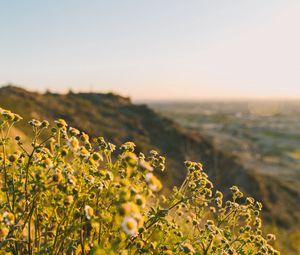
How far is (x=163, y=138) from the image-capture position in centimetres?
2630

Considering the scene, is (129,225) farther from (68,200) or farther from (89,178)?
(89,178)

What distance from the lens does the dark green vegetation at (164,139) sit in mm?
22156

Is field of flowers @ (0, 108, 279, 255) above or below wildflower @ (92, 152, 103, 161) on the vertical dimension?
below

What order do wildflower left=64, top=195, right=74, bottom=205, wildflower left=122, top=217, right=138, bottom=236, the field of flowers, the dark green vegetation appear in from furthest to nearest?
the dark green vegetation, wildflower left=64, top=195, right=74, bottom=205, the field of flowers, wildflower left=122, top=217, right=138, bottom=236

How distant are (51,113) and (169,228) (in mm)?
20018

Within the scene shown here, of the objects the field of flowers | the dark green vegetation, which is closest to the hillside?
the dark green vegetation

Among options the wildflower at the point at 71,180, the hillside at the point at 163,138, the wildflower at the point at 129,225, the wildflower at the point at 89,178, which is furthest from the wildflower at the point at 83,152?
the hillside at the point at 163,138

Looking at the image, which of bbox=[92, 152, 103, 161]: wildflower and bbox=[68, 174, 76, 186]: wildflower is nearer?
bbox=[68, 174, 76, 186]: wildflower

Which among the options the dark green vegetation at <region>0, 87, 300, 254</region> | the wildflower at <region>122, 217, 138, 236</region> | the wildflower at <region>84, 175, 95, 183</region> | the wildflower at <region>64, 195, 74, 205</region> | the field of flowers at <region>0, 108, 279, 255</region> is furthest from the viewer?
the dark green vegetation at <region>0, 87, 300, 254</region>

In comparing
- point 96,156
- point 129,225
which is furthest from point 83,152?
point 129,225

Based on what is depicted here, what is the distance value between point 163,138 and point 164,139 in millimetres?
123

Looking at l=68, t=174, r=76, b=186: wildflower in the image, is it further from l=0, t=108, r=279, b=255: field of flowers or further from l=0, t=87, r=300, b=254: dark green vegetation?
l=0, t=87, r=300, b=254: dark green vegetation

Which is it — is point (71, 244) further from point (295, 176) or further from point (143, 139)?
point (295, 176)

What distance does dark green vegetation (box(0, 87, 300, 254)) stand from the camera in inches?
Answer: 872
